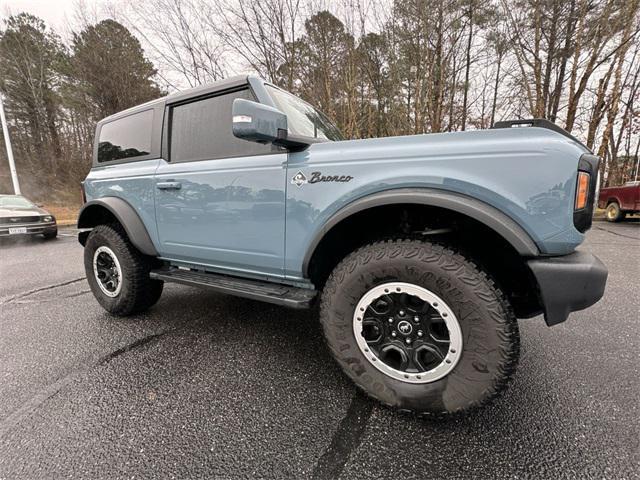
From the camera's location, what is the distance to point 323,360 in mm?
2021

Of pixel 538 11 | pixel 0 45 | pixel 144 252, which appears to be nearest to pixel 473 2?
pixel 538 11

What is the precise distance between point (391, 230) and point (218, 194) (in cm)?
120

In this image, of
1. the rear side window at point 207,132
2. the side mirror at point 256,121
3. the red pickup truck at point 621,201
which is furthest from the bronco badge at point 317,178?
the red pickup truck at point 621,201

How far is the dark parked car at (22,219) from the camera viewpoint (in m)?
6.80

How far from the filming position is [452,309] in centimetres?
138

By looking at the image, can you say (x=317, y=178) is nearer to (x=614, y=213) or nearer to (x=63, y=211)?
(x=614, y=213)

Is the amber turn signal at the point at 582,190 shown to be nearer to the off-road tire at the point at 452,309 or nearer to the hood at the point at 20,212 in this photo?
the off-road tire at the point at 452,309

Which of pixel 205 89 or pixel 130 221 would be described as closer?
pixel 205 89

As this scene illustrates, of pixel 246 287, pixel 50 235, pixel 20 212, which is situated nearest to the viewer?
pixel 246 287

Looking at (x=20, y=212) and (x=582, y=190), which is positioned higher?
(x=582, y=190)

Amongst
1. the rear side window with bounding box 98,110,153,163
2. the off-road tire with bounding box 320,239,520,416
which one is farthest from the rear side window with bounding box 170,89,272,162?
the off-road tire with bounding box 320,239,520,416

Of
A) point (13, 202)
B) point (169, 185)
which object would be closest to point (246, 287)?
point (169, 185)

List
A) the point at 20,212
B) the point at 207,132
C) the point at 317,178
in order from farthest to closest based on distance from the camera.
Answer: the point at 20,212 → the point at 207,132 → the point at 317,178

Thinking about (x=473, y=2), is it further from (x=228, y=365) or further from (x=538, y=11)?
(x=228, y=365)
